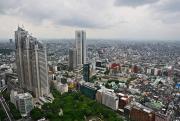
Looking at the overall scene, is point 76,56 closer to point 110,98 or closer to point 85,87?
point 85,87

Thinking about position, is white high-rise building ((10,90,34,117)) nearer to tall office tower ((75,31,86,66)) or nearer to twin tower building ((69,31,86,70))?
twin tower building ((69,31,86,70))

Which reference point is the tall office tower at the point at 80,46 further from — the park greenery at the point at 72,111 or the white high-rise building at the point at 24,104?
the white high-rise building at the point at 24,104

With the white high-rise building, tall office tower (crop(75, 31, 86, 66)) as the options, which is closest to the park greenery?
the white high-rise building

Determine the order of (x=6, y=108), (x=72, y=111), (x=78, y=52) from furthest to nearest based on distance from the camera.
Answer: (x=78, y=52)
(x=6, y=108)
(x=72, y=111)

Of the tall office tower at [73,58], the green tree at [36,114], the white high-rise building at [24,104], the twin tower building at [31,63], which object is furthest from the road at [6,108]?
the tall office tower at [73,58]

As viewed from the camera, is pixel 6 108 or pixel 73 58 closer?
pixel 6 108

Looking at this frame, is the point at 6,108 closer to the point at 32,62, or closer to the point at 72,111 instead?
A: the point at 32,62

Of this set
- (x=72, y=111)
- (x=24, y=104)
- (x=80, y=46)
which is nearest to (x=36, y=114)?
(x=24, y=104)
